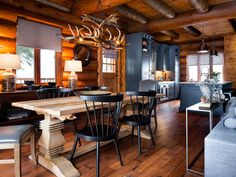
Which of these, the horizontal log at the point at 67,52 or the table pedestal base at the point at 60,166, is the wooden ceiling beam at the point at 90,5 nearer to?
the horizontal log at the point at 67,52

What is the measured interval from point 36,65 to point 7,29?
2.94 ft

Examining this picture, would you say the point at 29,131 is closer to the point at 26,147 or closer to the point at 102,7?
the point at 26,147

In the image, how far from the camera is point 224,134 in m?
1.59

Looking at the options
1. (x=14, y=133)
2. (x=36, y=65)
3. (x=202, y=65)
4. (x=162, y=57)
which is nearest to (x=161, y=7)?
(x=36, y=65)

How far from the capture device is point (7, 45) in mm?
3451

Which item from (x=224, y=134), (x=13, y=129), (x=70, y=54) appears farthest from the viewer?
(x=70, y=54)

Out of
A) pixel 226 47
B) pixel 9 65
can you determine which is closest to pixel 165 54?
pixel 226 47

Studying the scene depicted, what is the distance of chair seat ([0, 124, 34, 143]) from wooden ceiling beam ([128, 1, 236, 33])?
462 centimetres

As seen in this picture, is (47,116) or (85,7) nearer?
(47,116)

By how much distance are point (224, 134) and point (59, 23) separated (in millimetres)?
3953

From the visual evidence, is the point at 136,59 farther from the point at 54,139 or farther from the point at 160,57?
the point at 54,139

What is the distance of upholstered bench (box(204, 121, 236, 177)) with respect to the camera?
139 cm

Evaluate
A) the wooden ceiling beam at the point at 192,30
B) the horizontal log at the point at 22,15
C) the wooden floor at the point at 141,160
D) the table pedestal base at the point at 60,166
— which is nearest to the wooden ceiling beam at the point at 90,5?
the horizontal log at the point at 22,15

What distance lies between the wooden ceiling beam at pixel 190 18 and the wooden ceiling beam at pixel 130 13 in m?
0.29
